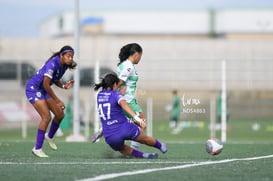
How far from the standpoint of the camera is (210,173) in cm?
1130

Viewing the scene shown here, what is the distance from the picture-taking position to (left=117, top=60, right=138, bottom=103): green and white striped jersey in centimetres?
1489

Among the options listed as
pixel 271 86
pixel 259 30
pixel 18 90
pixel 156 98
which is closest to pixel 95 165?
pixel 271 86

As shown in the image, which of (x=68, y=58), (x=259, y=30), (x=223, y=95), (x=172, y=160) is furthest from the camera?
(x=259, y=30)

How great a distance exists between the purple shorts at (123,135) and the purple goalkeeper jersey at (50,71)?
1.53 metres

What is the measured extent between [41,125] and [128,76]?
1.64 meters

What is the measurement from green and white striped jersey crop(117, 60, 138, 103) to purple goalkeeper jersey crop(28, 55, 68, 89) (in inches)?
36.8

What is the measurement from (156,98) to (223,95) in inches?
258

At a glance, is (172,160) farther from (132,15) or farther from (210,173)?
(132,15)

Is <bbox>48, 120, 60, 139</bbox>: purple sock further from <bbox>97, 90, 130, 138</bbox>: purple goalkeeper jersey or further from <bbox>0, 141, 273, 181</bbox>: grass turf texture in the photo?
<bbox>97, 90, 130, 138</bbox>: purple goalkeeper jersey

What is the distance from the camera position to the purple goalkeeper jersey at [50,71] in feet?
47.9

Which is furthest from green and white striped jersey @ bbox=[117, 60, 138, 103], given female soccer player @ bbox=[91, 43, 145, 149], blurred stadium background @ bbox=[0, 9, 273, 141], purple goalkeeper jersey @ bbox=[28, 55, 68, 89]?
blurred stadium background @ bbox=[0, 9, 273, 141]

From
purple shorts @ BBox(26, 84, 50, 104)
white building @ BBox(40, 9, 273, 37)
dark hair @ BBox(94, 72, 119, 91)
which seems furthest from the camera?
white building @ BBox(40, 9, 273, 37)

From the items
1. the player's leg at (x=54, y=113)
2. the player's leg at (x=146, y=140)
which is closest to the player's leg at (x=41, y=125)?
the player's leg at (x=54, y=113)

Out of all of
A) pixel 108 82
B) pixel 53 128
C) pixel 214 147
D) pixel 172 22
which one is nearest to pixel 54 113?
pixel 53 128
